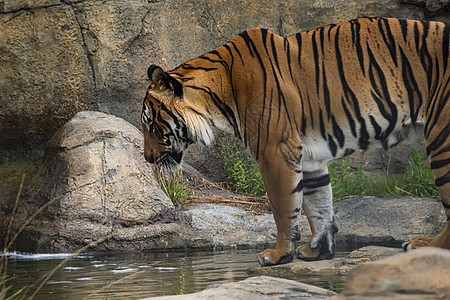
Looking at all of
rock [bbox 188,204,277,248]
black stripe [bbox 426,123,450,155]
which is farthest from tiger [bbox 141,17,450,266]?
rock [bbox 188,204,277,248]

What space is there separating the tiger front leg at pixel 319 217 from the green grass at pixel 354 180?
3051 mm

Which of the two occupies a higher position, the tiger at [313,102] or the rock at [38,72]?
the rock at [38,72]

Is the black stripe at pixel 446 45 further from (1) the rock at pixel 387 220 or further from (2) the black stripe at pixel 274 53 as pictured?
(1) the rock at pixel 387 220

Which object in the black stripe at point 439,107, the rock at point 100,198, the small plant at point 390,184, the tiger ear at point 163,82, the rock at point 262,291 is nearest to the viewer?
the rock at point 262,291

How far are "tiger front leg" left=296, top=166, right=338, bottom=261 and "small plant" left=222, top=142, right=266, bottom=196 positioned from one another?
3.49m

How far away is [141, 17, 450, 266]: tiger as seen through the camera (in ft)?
15.7

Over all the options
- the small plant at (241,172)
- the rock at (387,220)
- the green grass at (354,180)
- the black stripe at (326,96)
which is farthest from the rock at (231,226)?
the black stripe at (326,96)

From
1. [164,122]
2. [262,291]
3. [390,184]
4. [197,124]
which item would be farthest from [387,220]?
[262,291]

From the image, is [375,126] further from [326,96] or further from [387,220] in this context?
[387,220]

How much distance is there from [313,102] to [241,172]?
Result: 415cm

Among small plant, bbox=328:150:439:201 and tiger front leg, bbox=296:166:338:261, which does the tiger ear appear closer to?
tiger front leg, bbox=296:166:338:261

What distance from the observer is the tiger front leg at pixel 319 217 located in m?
5.26

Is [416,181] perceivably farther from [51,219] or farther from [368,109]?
[51,219]

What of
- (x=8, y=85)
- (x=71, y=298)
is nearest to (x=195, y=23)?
(x=8, y=85)
